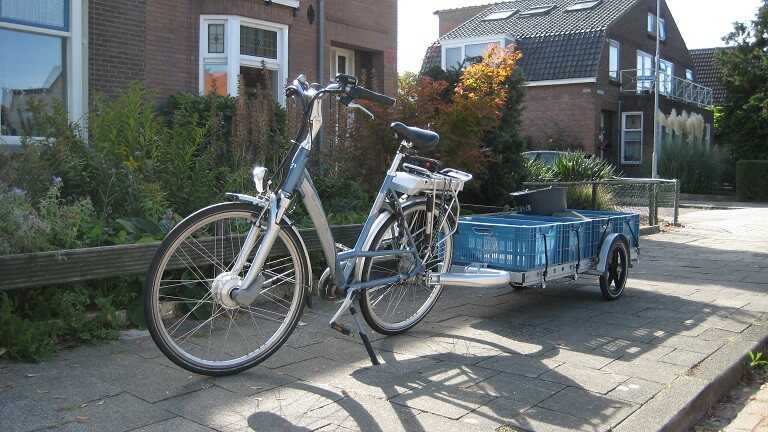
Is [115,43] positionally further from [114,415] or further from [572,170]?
[572,170]

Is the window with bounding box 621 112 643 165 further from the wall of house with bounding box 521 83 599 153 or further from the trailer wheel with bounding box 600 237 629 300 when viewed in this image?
the trailer wheel with bounding box 600 237 629 300

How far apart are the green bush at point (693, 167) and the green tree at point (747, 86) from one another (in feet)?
12.2

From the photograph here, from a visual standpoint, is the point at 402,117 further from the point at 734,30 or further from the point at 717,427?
the point at 734,30

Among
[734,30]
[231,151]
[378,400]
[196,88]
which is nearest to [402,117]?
[231,151]

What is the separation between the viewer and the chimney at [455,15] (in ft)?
149

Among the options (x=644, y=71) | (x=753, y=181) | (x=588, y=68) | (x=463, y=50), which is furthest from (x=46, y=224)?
(x=644, y=71)

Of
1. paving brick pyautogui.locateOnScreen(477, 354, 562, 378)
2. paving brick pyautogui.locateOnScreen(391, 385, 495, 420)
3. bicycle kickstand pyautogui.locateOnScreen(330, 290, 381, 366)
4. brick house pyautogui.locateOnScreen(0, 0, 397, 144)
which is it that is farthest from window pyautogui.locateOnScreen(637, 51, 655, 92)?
paving brick pyautogui.locateOnScreen(391, 385, 495, 420)

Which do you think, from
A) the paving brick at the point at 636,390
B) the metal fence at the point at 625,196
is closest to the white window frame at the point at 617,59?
the metal fence at the point at 625,196

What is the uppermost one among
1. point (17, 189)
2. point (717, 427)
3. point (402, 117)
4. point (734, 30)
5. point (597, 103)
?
point (734, 30)

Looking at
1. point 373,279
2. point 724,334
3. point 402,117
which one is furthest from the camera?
point 402,117

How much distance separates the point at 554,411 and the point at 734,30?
109 ft

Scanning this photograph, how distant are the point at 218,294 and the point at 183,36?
6872 millimetres

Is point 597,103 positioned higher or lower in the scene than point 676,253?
higher

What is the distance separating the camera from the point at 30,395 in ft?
11.7
